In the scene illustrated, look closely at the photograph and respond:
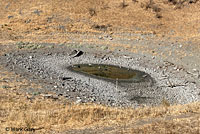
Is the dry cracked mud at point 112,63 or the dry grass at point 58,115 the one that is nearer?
the dry grass at point 58,115

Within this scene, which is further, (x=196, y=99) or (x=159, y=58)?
(x=159, y=58)

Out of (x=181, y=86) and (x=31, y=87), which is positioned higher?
(x=31, y=87)

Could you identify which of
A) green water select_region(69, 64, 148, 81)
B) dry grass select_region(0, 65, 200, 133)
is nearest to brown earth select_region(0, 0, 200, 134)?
dry grass select_region(0, 65, 200, 133)

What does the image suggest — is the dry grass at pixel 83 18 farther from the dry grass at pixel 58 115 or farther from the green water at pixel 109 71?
the dry grass at pixel 58 115

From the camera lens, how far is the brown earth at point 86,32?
9469 millimetres

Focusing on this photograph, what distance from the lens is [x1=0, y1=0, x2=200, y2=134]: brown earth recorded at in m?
9.47

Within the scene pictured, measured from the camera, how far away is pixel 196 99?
16.9 m

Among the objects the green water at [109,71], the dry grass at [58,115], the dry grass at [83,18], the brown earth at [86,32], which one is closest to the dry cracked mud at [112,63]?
the green water at [109,71]

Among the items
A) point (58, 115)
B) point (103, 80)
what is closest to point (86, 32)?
point (103, 80)

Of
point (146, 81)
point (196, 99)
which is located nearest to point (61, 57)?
point (146, 81)

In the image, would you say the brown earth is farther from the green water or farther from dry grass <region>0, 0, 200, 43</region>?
the green water

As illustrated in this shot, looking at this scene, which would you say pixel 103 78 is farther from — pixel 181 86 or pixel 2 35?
pixel 2 35

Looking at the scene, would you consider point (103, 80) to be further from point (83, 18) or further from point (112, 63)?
point (83, 18)

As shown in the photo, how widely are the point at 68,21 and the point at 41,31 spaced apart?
16.1 ft
